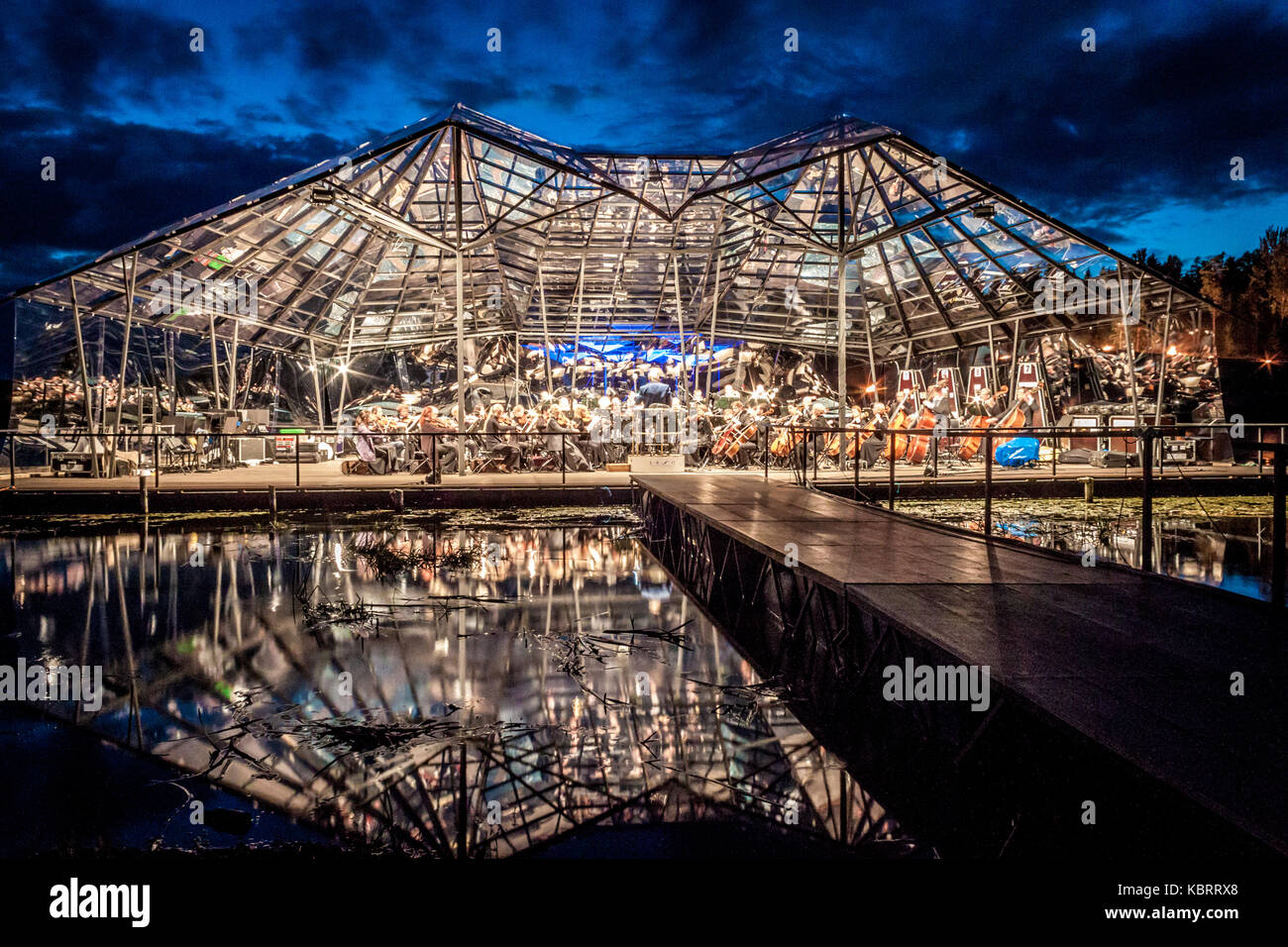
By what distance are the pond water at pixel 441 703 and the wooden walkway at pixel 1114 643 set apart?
27.3 inches

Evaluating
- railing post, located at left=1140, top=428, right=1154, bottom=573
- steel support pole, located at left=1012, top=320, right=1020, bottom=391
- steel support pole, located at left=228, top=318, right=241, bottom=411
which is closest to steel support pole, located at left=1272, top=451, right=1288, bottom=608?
railing post, located at left=1140, top=428, right=1154, bottom=573

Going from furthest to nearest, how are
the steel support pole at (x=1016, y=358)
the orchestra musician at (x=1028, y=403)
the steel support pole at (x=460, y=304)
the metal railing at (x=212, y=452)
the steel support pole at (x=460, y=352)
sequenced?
the steel support pole at (x=1016, y=358), the orchestra musician at (x=1028, y=403), the metal railing at (x=212, y=452), the steel support pole at (x=460, y=352), the steel support pole at (x=460, y=304)

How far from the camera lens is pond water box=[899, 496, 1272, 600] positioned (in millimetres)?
6674

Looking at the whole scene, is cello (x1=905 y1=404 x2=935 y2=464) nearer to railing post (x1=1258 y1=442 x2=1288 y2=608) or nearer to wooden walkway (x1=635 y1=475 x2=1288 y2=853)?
wooden walkway (x1=635 y1=475 x2=1288 y2=853)

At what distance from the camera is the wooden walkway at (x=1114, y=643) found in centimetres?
177

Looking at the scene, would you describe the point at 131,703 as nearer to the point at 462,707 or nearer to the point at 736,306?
the point at 462,707

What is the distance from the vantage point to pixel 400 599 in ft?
19.3

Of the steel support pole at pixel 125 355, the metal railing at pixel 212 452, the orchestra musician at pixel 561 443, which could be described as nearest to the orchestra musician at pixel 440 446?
the metal railing at pixel 212 452

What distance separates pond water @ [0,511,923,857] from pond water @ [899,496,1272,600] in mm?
3696

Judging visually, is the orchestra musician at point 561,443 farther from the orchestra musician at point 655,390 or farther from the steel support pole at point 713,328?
the orchestra musician at point 655,390

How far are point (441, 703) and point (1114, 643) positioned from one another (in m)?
2.84

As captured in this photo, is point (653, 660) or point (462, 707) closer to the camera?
point (462, 707)
